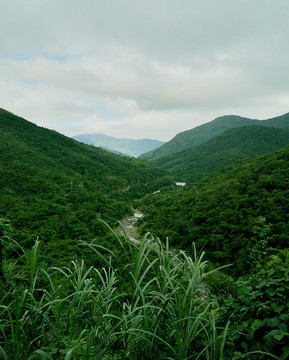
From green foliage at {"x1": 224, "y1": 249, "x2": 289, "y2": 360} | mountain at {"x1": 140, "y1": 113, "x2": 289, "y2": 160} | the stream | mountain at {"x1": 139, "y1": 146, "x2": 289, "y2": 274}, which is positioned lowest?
the stream

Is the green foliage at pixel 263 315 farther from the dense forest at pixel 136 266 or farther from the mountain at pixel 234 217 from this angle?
the mountain at pixel 234 217

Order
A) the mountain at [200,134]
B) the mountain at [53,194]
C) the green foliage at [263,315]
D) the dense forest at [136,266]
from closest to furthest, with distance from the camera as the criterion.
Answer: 1. the green foliage at [263,315]
2. the dense forest at [136,266]
3. the mountain at [53,194]
4. the mountain at [200,134]

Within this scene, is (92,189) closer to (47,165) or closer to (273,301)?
(47,165)

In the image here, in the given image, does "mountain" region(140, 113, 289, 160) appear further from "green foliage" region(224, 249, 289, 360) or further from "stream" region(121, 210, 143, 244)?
"green foliage" region(224, 249, 289, 360)

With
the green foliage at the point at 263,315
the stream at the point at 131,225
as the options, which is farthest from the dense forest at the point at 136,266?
the stream at the point at 131,225

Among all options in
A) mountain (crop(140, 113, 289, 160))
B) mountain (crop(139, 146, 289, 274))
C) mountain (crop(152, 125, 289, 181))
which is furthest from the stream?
mountain (crop(140, 113, 289, 160))

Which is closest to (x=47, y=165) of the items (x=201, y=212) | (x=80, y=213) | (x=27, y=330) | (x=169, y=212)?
(x=80, y=213)
